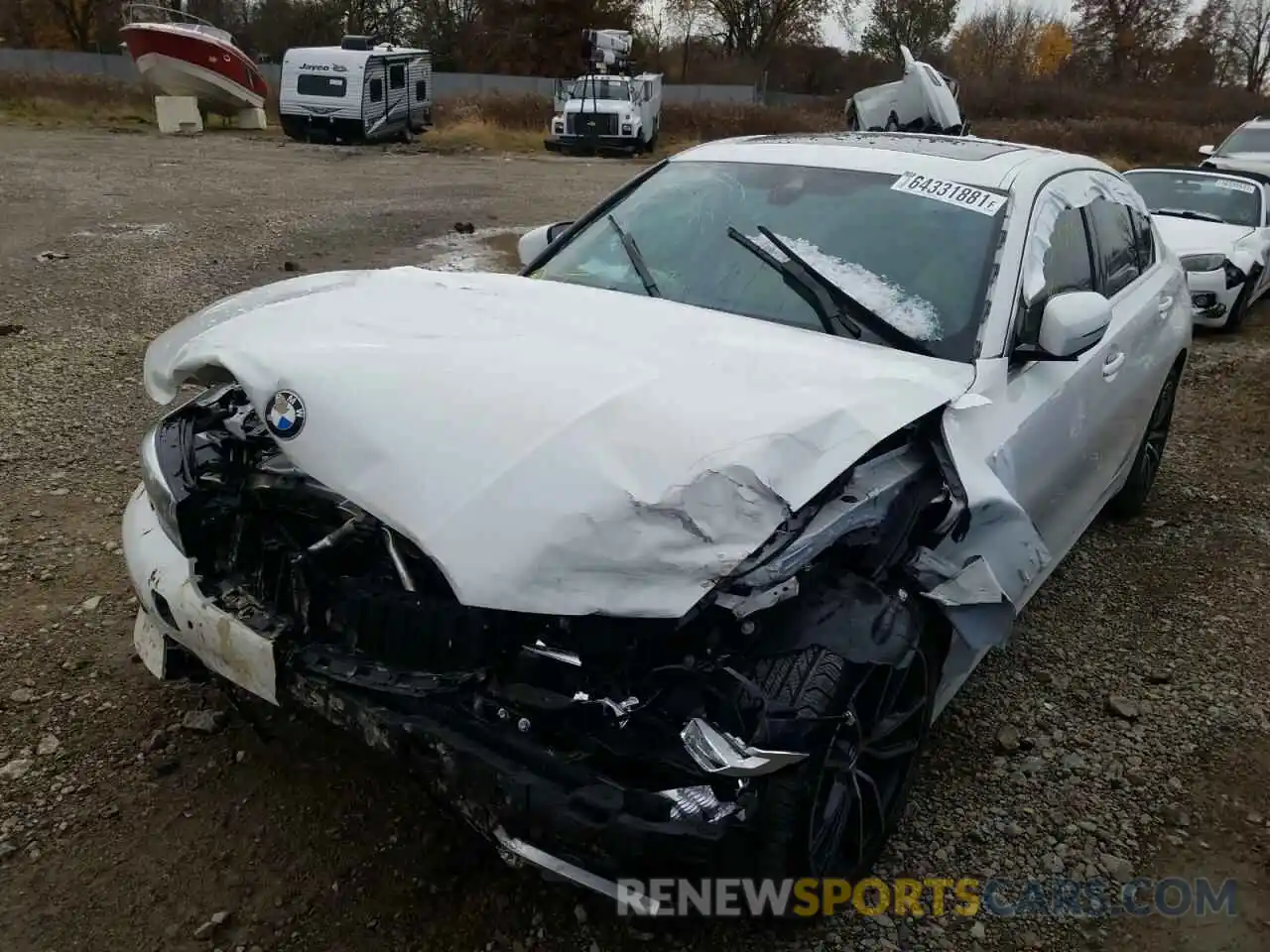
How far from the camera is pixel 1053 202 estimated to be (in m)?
3.29

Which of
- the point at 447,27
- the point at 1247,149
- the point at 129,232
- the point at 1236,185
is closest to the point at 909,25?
the point at 447,27

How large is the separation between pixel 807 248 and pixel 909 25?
58.7 m

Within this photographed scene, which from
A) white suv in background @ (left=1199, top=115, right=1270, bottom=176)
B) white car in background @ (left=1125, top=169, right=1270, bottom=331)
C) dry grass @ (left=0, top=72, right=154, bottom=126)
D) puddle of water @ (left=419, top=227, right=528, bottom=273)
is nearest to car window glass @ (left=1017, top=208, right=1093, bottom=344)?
white car in background @ (left=1125, top=169, right=1270, bottom=331)

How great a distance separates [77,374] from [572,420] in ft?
15.8

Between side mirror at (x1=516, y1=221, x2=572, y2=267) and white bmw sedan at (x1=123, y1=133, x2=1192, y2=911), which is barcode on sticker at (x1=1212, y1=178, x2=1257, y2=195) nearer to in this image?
white bmw sedan at (x1=123, y1=133, x2=1192, y2=911)

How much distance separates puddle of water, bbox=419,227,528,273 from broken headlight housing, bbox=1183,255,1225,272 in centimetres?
579

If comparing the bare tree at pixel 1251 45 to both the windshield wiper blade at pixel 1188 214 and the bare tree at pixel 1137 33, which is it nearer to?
the bare tree at pixel 1137 33

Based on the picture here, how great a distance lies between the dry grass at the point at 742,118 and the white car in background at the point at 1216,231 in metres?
14.5

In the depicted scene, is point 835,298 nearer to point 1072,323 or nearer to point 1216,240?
point 1072,323

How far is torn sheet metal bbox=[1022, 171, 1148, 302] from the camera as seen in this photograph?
117 inches

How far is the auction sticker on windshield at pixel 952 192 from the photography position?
3086 millimetres

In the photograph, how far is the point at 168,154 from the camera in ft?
58.6

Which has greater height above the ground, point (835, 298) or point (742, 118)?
point (835, 298)

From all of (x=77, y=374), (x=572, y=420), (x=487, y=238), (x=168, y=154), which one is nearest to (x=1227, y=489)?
(x=572, y=420)
